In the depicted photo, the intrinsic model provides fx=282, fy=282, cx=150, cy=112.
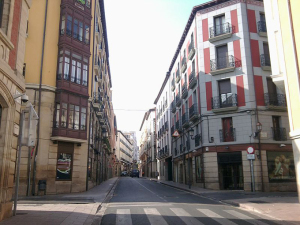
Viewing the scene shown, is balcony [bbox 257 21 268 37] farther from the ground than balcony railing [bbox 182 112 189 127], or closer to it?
farther from the ground

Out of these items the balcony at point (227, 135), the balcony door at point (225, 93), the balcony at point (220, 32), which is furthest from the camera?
the balcony at point (220, 32)

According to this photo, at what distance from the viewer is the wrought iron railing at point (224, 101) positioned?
74.4 ft

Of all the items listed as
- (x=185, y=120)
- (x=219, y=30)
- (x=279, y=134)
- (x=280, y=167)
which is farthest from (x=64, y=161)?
(x=219, y=30)

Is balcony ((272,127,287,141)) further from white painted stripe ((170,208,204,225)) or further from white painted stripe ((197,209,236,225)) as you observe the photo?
white painted stripe ((170,208,204,225))

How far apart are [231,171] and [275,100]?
6.59m

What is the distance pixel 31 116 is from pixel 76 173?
1124 cm

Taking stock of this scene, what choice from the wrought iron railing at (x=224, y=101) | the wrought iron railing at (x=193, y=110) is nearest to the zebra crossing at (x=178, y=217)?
the wrought iron railing at (x=224, y=101)

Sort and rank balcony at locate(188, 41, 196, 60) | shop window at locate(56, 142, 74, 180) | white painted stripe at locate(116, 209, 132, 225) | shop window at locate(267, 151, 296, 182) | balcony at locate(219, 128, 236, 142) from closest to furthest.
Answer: white painted stripe at locate(116, 209, 132, 225) → shop window at locate(56, 142, 74, 180) → shop window at locate(267, 151, 296, 182) → balcony at locate(219, 128, 236, 142) → balcony at locate(188, 41, 196, 60)

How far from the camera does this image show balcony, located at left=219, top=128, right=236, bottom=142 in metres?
22.5

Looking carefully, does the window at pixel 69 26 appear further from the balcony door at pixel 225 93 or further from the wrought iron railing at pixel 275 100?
the wrought iron railing at pixel 275 100

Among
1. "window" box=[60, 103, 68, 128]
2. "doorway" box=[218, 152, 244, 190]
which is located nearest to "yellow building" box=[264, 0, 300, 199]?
"doorway" box=[218, 152, 244, 190]

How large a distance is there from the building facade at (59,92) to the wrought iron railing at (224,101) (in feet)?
33.9

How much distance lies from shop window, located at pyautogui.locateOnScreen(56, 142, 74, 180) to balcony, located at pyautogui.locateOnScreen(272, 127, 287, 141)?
15349 mm

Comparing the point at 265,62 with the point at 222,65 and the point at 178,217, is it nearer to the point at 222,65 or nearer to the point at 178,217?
the point at 222,65
